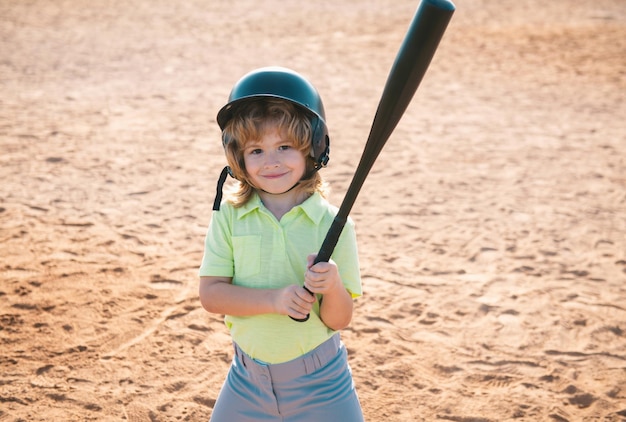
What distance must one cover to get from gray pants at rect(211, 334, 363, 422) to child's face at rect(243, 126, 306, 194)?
2.00ft

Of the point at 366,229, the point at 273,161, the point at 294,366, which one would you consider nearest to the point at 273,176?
the point at 273,161

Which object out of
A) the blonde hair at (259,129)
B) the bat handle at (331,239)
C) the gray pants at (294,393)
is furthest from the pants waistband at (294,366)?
the blonde hair at (259,129)

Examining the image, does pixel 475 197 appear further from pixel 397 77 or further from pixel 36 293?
pixel 397 77

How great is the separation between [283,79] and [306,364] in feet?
3.30

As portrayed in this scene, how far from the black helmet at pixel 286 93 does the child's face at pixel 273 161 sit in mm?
101

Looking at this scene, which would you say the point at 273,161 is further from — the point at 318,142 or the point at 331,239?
the point at 331,239

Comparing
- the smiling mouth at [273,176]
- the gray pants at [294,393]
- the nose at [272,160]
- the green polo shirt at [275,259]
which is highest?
the nose at [272,160]

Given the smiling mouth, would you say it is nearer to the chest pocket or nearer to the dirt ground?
the chest pocket

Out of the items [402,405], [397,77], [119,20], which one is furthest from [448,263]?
[119,20]

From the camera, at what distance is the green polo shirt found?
2350 mm

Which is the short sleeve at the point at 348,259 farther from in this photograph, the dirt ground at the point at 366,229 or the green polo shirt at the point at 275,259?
the dirt ground at the point at 366,229

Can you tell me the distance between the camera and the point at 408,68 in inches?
69.2

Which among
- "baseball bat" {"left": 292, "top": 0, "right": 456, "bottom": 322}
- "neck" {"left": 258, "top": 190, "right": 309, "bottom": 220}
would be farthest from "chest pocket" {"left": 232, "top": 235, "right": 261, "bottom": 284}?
"baseball bat" {"left": 292, "top": 0, "right": 456, "bottom": 322}

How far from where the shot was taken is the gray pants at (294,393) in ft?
7.64
